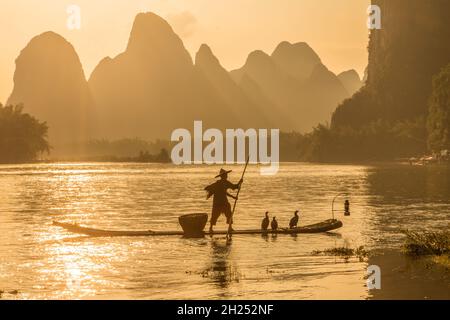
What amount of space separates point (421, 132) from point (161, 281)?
144234mm

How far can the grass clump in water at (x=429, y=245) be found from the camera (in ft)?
73.2

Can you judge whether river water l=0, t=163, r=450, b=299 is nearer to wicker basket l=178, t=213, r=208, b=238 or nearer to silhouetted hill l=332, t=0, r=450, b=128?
wicker basket l=178, t=213, r=208, b=238

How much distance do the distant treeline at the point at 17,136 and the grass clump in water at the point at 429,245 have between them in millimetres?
127765

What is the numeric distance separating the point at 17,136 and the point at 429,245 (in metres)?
130

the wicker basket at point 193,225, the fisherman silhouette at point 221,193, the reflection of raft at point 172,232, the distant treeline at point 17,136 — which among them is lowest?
the reflection of raft at point 172,232

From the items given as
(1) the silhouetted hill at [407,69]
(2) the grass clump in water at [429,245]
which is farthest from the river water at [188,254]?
(1) the silhouetted hill at [407,69]

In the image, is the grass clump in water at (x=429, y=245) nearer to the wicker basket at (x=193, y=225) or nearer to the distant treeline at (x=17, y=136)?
the wicker basket at (x=193, y=225)

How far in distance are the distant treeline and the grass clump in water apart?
419 feet

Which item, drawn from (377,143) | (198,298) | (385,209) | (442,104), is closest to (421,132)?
(377,143)

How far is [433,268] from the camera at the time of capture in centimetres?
2080

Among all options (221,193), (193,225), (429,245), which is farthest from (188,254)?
(429,245)

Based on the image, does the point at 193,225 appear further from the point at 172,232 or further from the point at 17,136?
the point at 17,136
